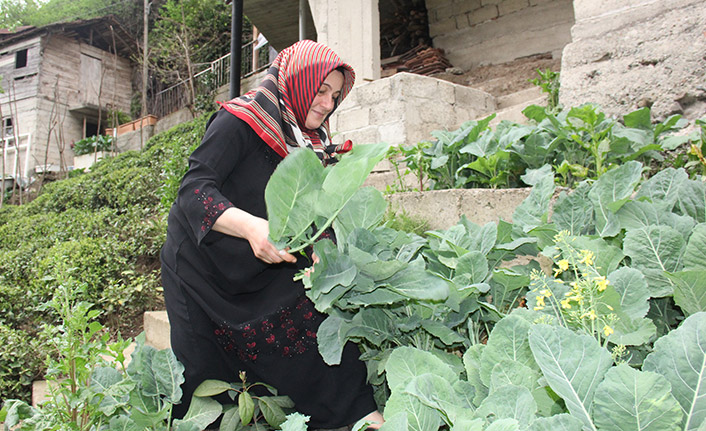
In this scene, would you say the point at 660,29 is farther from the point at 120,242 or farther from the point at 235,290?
the point at 120,242

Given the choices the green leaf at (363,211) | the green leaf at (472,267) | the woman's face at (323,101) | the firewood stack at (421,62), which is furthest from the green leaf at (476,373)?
the firewood stack at (421,62)

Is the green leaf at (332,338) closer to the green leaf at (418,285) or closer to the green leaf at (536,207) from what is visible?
the green leaf at (418,285)

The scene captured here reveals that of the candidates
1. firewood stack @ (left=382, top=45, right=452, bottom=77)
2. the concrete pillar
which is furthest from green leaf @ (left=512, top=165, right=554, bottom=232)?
firewood stack @ (left=382, top=45, right=452, bottom=77)

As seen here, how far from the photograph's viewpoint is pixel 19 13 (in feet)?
89.0

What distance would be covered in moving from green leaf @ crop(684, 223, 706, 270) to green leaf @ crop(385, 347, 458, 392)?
0.60 m

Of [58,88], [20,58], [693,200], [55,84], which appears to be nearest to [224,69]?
[55,84]

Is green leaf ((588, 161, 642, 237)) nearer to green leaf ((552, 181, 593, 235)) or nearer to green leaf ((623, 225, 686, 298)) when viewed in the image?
green leaf ((552, 181, 593, 235))

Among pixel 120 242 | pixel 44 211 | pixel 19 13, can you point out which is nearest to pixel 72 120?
pixel 19 13

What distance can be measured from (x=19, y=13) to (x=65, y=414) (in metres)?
34.2

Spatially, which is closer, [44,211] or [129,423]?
[129,423]

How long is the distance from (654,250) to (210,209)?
119 centimetres

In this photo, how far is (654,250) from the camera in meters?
1.09

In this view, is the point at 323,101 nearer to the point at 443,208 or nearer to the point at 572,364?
the point at 443,208

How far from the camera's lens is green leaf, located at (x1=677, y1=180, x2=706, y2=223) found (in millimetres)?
1298
